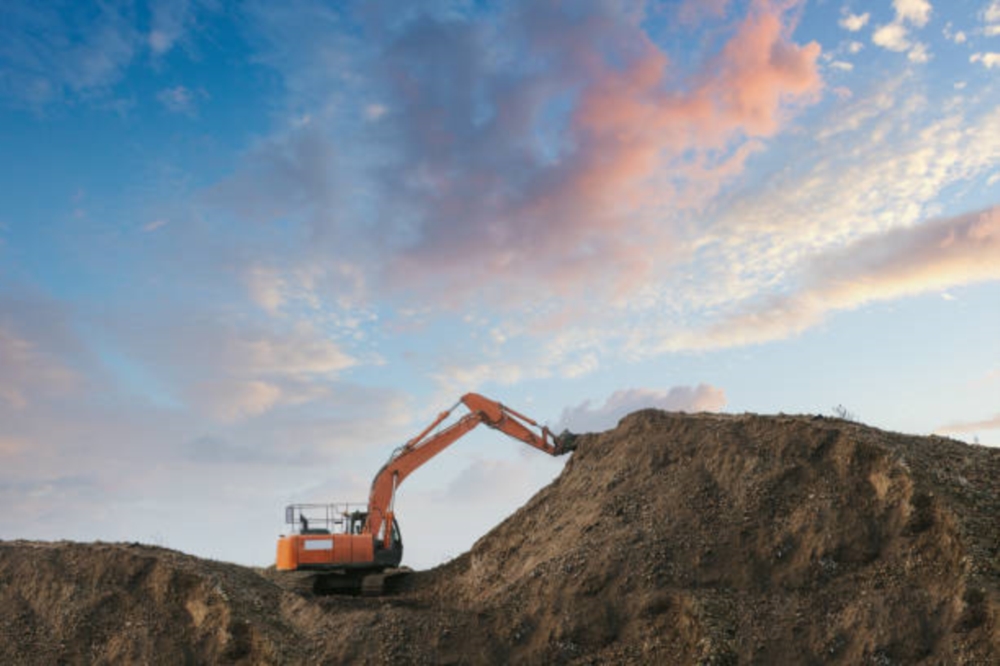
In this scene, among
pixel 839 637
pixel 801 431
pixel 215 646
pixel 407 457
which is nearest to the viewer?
pixel 839 637

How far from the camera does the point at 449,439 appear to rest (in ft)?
82.1

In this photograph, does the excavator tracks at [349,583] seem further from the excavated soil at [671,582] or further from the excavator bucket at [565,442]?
the excavator bucket at [565,442]

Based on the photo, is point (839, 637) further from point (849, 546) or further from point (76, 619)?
point (76, 619)

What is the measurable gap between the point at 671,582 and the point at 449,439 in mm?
9162

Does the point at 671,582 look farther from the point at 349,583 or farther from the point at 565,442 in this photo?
the point at 349,583

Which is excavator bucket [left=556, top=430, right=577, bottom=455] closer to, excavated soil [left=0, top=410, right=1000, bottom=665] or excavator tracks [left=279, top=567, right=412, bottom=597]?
excavated soil [left=0, top=410, right=1000, bottom=665]

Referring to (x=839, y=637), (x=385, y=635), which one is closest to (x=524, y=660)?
(x=385, y=635)

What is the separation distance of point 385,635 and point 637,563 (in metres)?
5.55

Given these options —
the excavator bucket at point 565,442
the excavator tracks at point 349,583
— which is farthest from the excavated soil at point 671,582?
the excavator bucket at point 565,442

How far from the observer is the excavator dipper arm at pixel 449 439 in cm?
2436

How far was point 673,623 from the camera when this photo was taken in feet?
55.5

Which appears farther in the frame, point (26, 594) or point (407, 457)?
point (407, 457)

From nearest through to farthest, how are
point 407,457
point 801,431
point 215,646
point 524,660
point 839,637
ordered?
1. point 839,637
2. point 524,660
3. point 215,646
4. point 801,431
5. point 407,457

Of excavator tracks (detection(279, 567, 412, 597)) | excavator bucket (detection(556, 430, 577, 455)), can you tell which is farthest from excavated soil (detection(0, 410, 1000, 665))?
excavator bucket (detection(556, 430, 577, 455))
